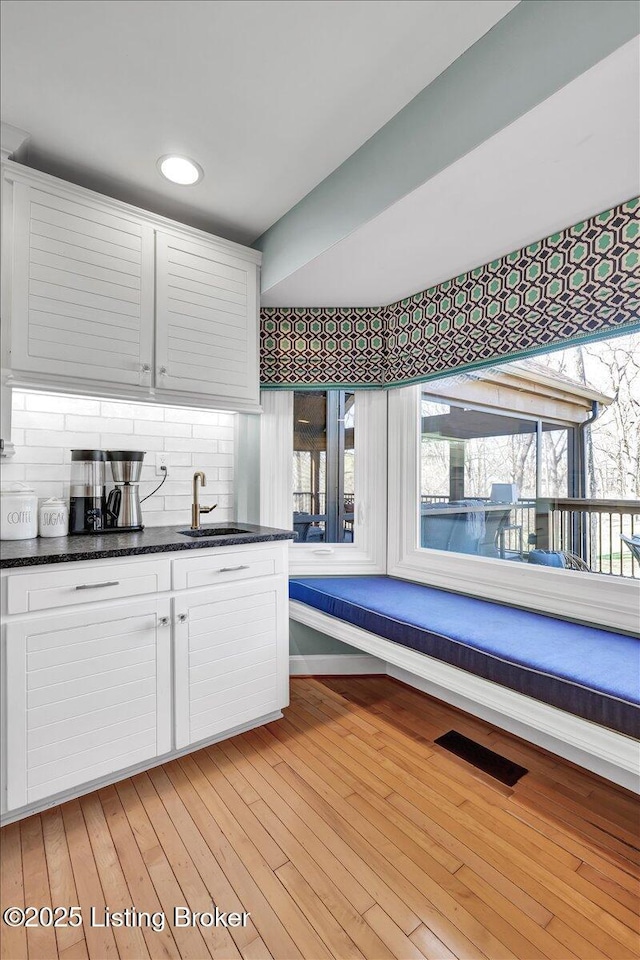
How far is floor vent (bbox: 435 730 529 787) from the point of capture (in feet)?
6.19

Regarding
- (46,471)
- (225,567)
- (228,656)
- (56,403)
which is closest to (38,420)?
Answer: (56,403)

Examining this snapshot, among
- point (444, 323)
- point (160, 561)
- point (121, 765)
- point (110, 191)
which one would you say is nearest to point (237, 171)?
point (110, 191)

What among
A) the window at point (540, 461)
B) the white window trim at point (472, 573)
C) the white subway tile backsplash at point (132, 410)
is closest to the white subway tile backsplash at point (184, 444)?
the white subway tile backsplash at point (132, 410)

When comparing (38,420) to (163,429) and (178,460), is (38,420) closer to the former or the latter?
(163,429)

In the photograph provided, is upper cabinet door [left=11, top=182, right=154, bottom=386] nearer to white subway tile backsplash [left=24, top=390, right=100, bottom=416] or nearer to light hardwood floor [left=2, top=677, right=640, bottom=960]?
white subway tile backsplash [left=24, top=390, right=100, bottom=416]

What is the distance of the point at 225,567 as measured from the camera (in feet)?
6.73

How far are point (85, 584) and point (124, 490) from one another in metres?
0.62

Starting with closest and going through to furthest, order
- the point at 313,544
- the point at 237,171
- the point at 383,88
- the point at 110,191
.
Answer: the point at 383,88
the point at 237,171
the point at 110,191
the point at 313,544

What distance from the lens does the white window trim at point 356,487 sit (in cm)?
286

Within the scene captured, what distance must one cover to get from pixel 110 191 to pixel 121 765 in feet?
8.03

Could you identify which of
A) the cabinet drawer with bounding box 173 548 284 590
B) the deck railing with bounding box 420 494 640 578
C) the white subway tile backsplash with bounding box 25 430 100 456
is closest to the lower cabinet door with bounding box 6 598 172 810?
the cabinet drawer with bounding box 173 548 284 590

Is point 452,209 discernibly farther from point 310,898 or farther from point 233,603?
point 310,898

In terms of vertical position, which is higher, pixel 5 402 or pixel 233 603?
pixel 5 402

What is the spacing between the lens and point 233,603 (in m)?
2.08
